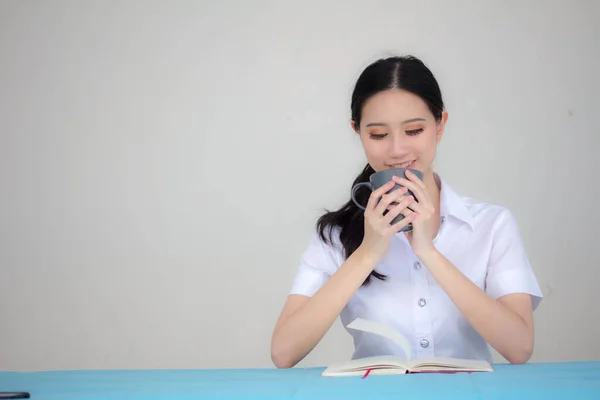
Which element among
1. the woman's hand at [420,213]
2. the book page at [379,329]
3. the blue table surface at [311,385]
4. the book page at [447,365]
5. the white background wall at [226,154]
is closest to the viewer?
the blue table surface at [311,385]

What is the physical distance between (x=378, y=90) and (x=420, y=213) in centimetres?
34

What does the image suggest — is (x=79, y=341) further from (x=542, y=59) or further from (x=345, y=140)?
(x=542, y=59)

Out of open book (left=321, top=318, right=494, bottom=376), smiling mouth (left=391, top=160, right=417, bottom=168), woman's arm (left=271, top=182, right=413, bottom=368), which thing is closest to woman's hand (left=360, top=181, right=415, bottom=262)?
woman's arm (left=271, top=182, right=413, bottom=368)

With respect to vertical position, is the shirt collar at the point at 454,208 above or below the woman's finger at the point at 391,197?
below

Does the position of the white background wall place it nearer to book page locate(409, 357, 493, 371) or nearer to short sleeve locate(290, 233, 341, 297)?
short sleeve locate(290, 233, 341, 297)

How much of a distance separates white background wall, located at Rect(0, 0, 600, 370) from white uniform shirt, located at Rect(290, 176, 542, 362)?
3.35 ft

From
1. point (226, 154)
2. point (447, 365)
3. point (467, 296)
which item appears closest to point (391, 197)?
point (467, 296)

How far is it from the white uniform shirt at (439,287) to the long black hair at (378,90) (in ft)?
0.19

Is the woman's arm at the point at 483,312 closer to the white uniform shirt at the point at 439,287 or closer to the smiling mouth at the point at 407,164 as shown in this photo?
the white uniform shirt at the point at 439,287

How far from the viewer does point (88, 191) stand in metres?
2.62

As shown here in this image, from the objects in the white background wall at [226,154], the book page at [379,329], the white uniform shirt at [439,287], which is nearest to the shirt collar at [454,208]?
the white uniform shirt at [439,287]

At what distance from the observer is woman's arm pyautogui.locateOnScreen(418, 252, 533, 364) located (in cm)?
121

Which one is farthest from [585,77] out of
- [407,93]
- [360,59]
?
[407,93]

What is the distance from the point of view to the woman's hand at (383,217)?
1.20m
